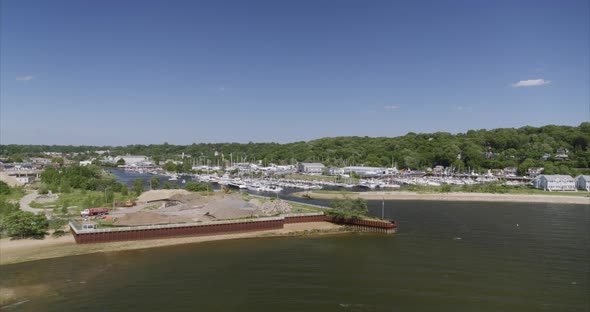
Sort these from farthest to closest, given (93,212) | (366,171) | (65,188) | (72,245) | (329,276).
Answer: (366,171) → (65,188) → (93,212) → (72,245) → (329,276)

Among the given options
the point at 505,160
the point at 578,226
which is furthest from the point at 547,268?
the point at 505,160

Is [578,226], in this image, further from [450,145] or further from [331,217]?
[450,145]

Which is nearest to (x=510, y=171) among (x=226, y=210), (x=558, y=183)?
(x=558, y=183)

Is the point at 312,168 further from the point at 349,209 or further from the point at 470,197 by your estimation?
the point at 349,209

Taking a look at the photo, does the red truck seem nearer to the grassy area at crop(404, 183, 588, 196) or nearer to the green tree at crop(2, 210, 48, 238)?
the green tree at crop(2, 210, 48, 238)

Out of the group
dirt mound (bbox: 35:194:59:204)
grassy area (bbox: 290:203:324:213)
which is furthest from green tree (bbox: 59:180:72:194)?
grassy area (bbox: 290:203:324:213)
